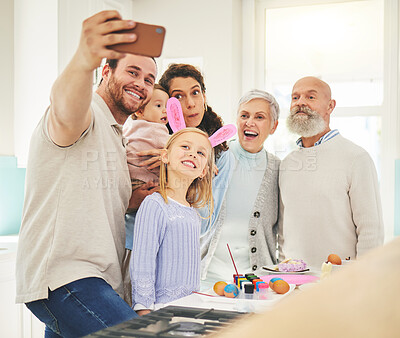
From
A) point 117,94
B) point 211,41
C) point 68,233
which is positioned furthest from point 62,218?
point 211,41

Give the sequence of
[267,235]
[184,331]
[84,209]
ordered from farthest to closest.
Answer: [267,235], [84,209], [184,331]

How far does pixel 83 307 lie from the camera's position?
1.25 m

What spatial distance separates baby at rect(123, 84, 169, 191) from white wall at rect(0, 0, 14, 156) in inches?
47.2

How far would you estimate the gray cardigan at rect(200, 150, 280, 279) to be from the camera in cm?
208

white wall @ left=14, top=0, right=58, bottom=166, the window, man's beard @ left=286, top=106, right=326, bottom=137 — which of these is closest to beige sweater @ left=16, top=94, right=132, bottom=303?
man's beard @ left=286, top=106, right=326, bottom=137

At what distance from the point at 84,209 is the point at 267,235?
103cm

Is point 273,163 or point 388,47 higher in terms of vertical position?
point 388,47

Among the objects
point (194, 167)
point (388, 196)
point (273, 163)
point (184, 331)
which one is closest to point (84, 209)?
point (194, 167)

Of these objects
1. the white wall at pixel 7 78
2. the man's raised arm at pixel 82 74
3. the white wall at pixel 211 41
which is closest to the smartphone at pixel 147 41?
the man's raised arm at pixel 82 74

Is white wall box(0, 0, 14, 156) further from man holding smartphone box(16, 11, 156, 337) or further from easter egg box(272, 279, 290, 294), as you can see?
easter egg box(272, 279, 290, 294)

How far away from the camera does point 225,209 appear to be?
2146 mm

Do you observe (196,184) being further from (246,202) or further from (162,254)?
(246,202)

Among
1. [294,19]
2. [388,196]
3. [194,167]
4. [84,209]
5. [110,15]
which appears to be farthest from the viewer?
[294,19]

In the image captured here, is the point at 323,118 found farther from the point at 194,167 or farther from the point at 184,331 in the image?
the point at 184,331
